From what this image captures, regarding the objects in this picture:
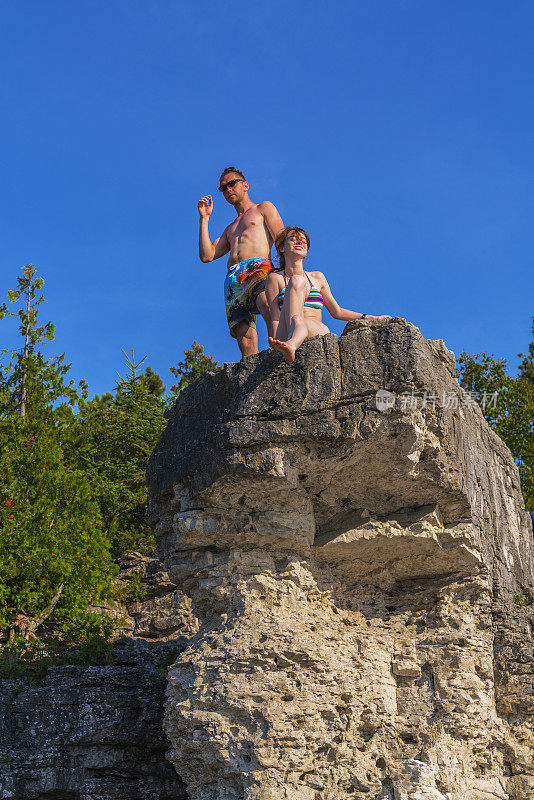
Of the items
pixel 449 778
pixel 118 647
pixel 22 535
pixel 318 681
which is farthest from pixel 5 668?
pixel 449 778

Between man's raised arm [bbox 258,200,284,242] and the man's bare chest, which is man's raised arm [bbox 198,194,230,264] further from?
man's raised arm [bbox 258,200,284,242]

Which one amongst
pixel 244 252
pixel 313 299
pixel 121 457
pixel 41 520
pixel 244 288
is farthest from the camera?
pixel 121 457

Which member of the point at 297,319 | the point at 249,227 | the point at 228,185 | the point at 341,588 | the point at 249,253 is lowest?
the point at 341,588

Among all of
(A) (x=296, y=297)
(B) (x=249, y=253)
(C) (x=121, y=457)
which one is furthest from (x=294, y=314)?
(C) (x=121, y=457)

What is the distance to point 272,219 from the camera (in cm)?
792

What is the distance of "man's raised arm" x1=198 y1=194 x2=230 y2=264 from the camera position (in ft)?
26.7

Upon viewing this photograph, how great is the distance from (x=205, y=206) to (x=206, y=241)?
35 centimetres

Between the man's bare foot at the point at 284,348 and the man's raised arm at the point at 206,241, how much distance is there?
218cm

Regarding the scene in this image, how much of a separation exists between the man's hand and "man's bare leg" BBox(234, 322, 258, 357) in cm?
122

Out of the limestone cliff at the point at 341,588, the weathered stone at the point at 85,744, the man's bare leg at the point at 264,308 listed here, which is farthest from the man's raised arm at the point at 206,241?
the weathered stone at the point at 85,744

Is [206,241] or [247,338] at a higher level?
[206,241]

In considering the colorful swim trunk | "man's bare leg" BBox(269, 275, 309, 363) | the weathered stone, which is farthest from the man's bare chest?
the weathered stone

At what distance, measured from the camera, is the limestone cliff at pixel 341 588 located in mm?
5980

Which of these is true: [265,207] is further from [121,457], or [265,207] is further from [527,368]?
[527,368]
